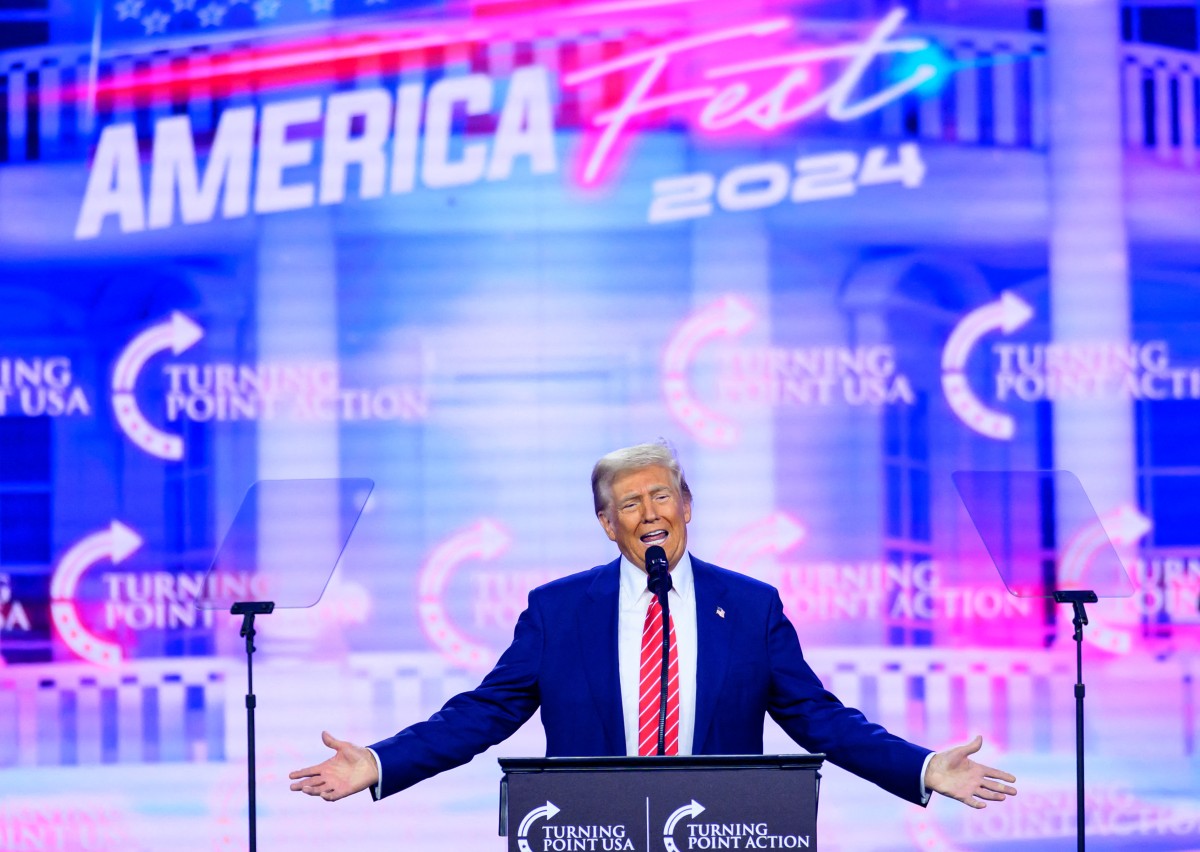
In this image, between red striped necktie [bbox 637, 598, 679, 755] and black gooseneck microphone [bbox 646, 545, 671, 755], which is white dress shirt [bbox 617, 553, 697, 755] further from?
black gooseneck microphone [bbox 646, 545, 671, 755]

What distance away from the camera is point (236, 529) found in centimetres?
463

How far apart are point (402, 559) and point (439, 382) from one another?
0.65 metres

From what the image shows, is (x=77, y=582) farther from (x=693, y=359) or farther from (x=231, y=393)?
(x=693, y=359)

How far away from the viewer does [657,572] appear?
255 centimetres

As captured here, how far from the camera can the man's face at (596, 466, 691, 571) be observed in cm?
293

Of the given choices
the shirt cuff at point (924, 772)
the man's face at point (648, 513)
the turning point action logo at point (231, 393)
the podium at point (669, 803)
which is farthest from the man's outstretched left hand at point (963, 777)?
the turning point action logo at point (231, 393)

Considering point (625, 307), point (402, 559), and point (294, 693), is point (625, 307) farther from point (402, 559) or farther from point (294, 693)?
point (294, 693)

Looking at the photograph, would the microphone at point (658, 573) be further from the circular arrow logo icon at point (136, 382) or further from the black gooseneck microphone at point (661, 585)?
the circular arrow logo icon at point (136, 382)

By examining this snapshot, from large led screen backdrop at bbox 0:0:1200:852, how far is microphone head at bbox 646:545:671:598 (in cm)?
250

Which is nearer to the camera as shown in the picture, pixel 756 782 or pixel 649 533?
pixel 756 782

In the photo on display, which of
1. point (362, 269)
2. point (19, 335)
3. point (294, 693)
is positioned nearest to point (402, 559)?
point (294, 693)

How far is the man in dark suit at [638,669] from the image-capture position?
2.90 meters

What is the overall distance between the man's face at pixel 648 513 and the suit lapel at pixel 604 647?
4.3 inches

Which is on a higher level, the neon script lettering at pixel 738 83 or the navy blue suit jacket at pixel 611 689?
the neon script lettering at pixel 738 83
